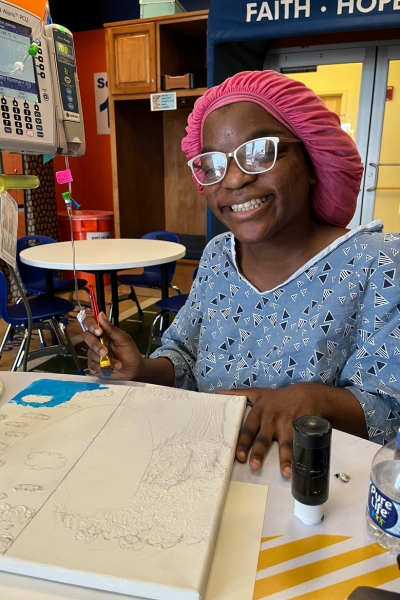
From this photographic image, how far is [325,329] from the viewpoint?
952mm

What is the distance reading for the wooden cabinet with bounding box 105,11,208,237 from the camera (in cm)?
408

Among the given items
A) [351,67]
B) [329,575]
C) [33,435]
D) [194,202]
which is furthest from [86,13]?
[329,575]

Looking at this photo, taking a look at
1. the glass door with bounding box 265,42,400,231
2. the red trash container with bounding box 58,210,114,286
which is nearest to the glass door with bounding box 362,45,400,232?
the glass door with bounding box 265,42,400,231

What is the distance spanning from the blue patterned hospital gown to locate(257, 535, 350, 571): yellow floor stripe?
366mm

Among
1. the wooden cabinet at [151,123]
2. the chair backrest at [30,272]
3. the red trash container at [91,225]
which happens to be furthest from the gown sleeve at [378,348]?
the red trash container at [91,225]

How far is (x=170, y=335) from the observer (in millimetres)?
1251

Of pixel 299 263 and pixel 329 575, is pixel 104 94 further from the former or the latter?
pixel 329 575

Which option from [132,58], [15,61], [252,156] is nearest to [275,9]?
[252,156]

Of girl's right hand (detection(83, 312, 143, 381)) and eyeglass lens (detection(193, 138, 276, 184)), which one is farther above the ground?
eyeglass lens (detection(193, 138, 276, 184))

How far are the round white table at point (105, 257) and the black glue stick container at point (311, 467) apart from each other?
183cm

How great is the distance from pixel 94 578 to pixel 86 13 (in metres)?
5.73

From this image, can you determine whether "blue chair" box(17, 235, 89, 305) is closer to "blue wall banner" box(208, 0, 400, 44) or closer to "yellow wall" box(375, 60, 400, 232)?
"blue wall banner" box(208, 0, 400, 44)

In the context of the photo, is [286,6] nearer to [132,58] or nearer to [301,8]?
[301,8]

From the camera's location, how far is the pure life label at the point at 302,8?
6.63ft
